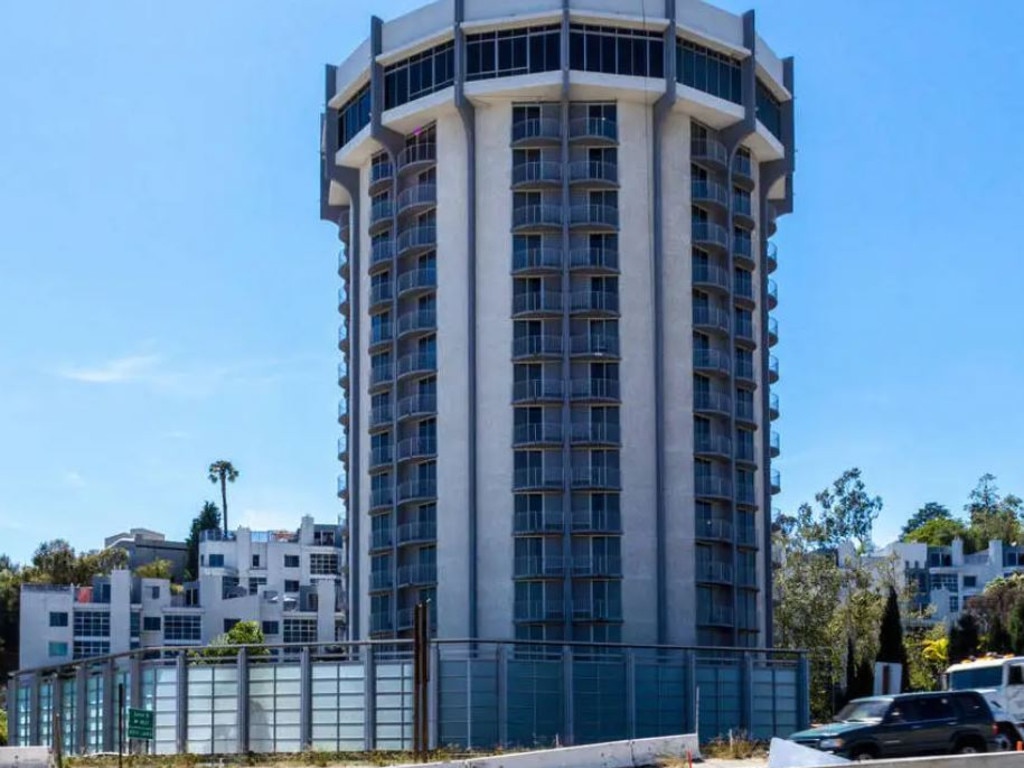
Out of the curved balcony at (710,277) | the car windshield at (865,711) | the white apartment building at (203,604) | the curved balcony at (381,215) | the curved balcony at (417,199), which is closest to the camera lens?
the car windshield at (865,711)

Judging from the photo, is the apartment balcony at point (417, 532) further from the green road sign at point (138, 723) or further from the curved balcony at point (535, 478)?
the green road sign at point (138, 723)

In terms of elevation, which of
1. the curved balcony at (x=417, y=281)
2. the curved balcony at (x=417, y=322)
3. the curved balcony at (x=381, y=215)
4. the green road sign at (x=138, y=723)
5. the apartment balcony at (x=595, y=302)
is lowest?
the green road sign at (x=138, y=723)

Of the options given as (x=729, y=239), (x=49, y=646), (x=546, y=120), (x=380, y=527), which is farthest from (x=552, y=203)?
(x=49, y=646)

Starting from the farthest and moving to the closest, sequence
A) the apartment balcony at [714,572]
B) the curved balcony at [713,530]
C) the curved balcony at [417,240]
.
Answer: the curved balcony at [417,240]
the curved balcony at [713,530]
the apartment balcony at [714,572]

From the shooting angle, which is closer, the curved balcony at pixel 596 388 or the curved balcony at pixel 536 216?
the curved balcony at pixel 596 388

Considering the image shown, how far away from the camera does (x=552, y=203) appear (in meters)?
92.1

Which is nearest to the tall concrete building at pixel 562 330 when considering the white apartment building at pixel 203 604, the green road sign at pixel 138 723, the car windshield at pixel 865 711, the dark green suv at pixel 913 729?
the white apartment building at pixel 203 604

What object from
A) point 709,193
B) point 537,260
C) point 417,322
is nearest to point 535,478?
point 417,322

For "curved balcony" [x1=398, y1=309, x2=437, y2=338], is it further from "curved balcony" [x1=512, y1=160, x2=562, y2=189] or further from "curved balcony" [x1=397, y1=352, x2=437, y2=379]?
"curved balcony" [x1=512, y1=160, x2=562, y2=189]

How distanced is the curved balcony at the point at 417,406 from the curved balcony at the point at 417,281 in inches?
214

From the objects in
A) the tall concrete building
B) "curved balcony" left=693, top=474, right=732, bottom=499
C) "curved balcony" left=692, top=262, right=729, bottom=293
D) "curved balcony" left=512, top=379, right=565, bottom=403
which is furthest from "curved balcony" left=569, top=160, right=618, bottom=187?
"curved balcony" left=693, top=474, right=732, bottom=499

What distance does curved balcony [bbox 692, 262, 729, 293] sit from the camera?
3681 inches

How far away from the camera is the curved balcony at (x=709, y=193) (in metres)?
94.2

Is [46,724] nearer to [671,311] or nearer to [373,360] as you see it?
[373,360]
